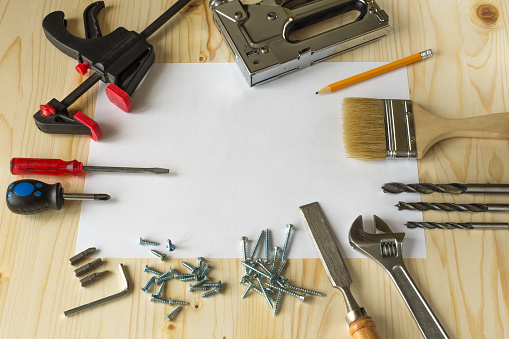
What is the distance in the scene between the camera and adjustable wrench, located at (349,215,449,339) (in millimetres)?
1072

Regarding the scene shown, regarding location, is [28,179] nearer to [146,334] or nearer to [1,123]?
[1,123]

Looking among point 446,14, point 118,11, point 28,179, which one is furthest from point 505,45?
point 28,179

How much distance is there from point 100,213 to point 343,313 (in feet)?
2.10

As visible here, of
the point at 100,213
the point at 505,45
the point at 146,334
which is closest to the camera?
the point at 146,334

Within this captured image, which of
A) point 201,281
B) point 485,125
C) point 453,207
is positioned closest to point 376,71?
point 485,125

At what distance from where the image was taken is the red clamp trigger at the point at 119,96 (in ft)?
4.08

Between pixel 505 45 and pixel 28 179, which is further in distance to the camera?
pixel 505 45

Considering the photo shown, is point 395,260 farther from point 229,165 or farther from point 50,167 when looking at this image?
point 50,167

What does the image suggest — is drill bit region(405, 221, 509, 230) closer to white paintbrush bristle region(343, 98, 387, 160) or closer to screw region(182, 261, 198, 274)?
white paintbrush bristle region(343, 98, 387, 160)

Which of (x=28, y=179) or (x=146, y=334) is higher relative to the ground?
(x=28, y=179)

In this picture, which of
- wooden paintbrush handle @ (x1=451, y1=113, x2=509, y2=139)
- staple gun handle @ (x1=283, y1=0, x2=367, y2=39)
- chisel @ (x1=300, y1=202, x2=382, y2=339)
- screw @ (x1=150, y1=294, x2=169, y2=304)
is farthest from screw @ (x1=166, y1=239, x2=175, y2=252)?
wooden paintbrush handle @ (x1=451, y1=113, x2=509, y2=139)

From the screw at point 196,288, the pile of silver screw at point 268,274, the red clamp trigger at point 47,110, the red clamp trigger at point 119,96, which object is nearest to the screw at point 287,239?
the pile of silver screw at point 268,274

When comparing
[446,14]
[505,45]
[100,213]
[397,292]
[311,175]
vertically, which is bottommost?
[397,292]

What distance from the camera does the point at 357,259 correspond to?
3.79ft
